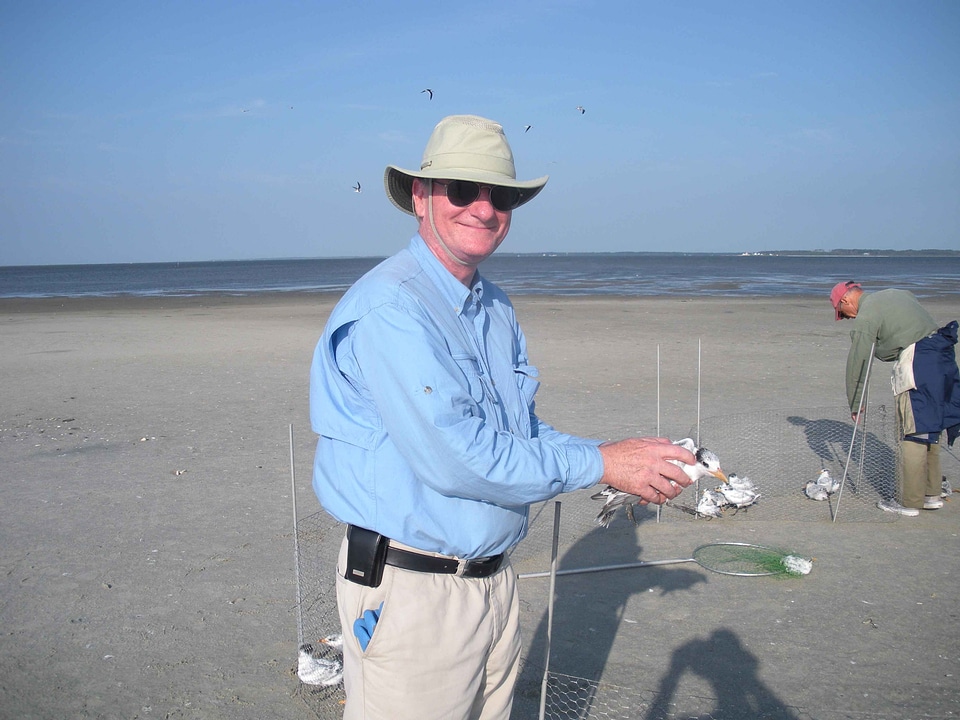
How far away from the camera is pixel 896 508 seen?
645 cm

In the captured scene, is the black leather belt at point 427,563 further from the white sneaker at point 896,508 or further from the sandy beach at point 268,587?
the white sneaker at point 896,508

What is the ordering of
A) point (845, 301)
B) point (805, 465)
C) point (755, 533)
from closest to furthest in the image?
1. point (755, 533)
2. point (845, 301)
3. point (805, 465)

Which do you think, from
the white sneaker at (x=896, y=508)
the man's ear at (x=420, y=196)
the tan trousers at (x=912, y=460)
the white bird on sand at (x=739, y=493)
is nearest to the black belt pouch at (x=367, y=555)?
the man's ear at (x=420, y=196)

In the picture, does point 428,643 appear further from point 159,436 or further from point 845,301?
point 159,436

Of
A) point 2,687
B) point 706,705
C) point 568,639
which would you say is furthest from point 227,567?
point 706,705

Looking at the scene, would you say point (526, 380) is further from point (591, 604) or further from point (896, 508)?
point (896, 508)

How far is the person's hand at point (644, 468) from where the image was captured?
2.26 m

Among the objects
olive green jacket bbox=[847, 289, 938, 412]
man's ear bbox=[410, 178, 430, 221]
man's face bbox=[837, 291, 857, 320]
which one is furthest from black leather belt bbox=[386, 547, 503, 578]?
man's face bbox=[837, 291, 857, 320]

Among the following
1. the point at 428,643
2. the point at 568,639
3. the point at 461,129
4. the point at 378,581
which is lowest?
the point at 568,639

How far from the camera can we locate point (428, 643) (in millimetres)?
2283

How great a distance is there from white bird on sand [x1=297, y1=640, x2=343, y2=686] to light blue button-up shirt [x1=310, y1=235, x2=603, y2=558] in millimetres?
2059

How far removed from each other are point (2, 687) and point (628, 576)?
3778 mm

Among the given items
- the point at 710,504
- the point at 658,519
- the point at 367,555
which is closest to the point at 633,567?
the point at 658,519

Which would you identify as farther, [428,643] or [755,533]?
[755,533]
